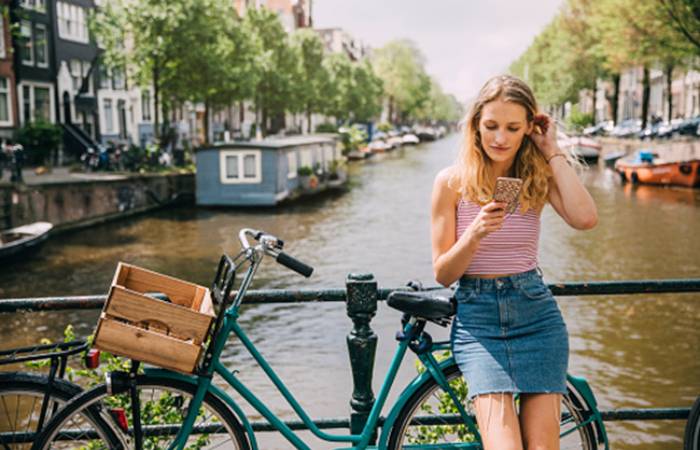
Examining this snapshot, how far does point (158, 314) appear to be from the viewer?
2.74 meters

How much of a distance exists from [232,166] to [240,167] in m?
0.32

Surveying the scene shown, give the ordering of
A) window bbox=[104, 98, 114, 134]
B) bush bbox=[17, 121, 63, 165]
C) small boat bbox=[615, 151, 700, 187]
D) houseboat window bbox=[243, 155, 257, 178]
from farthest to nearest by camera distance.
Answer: window bbox=[104, 98, 114, 134]
small boat bbox=[615, 151, 700, 187]
houseboat window bbox=[243, 155, 257, 178]
bush bbox=[17, 121, 63, 165]

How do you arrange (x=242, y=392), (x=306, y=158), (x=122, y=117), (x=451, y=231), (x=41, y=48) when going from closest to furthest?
(x=451, y=231) → (x=242, y=392) → (x=41, y=48) → (x=306, y=158) → (x=122, y=117)

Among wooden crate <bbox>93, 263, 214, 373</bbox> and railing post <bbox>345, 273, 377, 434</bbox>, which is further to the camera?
railing post <bbox>345, 273, 377, 434</bbox>

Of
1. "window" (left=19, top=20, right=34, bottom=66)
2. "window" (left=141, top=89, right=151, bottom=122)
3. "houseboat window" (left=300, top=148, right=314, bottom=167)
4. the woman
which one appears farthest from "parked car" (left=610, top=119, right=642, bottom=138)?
the woman

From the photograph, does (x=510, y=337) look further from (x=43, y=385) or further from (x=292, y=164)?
(x=292, y=164)

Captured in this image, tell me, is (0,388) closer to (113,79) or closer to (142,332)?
(142,332)

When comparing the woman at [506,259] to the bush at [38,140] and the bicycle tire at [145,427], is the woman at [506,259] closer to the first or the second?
the bicycle tire at [145,427]

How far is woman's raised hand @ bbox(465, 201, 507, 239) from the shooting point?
2.67 meters

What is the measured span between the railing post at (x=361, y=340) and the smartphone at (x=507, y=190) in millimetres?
674

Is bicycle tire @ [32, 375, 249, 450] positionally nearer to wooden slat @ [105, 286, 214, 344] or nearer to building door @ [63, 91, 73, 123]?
wooden slat @ [105, 286, 214, 344]

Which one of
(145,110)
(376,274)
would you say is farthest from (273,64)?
(376,274)

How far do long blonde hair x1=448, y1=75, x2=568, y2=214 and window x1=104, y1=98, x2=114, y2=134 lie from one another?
4181 centimetres

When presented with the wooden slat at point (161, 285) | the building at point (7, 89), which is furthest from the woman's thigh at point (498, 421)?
the building at point (7, 89)
